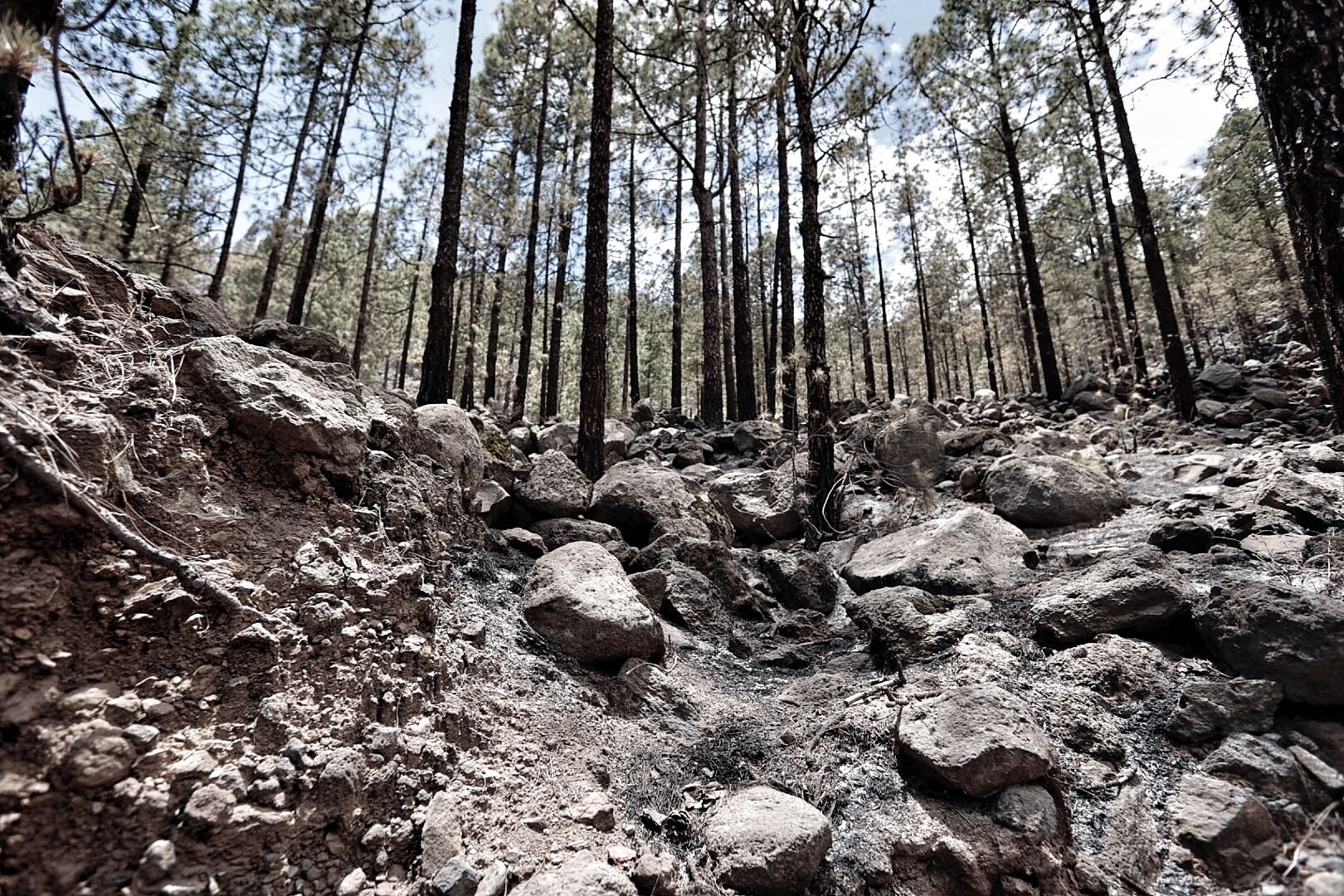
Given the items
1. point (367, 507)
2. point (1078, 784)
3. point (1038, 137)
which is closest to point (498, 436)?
point (367, 507)

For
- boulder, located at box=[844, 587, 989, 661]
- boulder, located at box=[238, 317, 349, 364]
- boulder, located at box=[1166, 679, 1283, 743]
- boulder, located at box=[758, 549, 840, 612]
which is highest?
boulder, located at box=[238, 317, 349, 364]

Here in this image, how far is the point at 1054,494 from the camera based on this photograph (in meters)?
5.39

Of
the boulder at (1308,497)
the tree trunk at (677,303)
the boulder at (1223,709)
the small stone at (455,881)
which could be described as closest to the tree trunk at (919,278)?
the tree trunk at (677,303)

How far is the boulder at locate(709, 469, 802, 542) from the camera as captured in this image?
6535 mm

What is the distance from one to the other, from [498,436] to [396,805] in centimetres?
441

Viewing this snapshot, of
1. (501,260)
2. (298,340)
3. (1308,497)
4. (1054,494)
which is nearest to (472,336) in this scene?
(501,260)

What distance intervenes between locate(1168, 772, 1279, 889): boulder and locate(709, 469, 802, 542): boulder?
4.34 meters

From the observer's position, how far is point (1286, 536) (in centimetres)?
367

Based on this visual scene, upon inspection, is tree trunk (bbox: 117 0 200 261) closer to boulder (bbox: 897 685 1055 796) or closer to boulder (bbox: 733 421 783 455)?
boulder (bbox: 897 685 1055 796)

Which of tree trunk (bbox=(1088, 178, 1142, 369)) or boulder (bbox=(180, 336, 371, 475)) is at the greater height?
tree trunk (bbox=(1088, 178, 1142, 369))

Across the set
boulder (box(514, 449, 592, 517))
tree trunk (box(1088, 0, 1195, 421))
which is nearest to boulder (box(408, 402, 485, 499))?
boulder (box(514, 449, 592, 517))

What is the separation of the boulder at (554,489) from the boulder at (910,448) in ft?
13.8

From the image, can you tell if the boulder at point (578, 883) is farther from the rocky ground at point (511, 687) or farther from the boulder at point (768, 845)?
the boulder at point (768, 845)

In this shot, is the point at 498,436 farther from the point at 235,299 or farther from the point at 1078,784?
the point at 235,299
